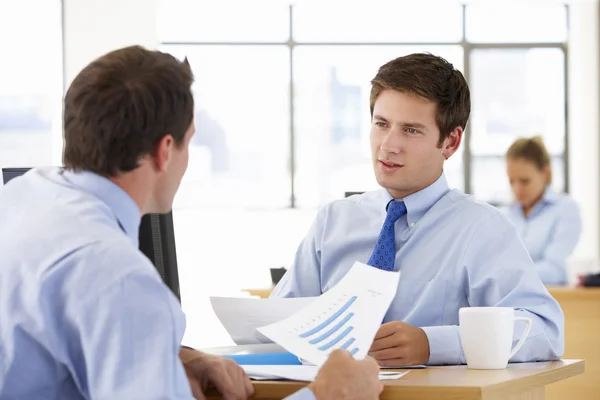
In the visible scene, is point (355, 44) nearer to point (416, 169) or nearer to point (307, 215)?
point (307, 215)

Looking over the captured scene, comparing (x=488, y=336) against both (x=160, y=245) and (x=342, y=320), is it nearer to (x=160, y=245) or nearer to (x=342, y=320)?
(x=342, y=320)

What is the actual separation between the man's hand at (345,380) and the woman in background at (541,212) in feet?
13.0

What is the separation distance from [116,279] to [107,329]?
6 cm

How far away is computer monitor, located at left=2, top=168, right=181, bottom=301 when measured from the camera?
6.04ft

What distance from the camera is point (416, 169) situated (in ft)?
6.70

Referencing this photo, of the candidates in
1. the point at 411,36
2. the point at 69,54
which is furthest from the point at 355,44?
the point at 69,54

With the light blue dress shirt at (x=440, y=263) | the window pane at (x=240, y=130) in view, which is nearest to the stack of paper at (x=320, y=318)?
the light blue dress shirt at (x=440, y=263)

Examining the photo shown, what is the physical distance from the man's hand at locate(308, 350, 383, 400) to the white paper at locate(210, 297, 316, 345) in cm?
32

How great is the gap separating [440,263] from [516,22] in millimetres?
7075

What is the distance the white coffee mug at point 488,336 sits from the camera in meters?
1.58

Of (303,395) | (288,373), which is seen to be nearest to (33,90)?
(288,373)

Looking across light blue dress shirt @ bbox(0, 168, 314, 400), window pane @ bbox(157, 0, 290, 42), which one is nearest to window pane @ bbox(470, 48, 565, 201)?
window pane @ bbox(157, 0, 290, 42)

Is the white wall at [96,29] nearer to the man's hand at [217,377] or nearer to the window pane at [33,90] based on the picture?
the window pane at [33,90]

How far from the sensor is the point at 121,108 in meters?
1.22
